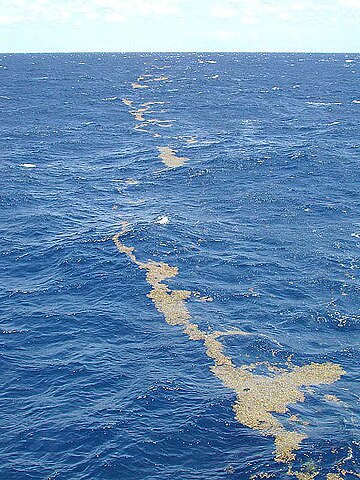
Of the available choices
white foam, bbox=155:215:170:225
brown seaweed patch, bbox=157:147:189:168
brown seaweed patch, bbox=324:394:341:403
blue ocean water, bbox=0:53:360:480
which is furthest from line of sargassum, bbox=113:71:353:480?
brown seaweed patch, bbox=157:147:189:168

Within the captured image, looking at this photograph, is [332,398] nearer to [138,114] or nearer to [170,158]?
[170,158]

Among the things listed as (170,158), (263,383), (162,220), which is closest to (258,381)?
(263,383)

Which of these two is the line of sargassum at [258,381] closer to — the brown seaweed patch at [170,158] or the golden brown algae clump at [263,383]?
the golden brown algae clump at [263,383]

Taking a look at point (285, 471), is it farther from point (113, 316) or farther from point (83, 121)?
point (83, 121)

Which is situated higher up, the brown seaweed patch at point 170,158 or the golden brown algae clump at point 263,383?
the brown seaweed patch at point 170,158

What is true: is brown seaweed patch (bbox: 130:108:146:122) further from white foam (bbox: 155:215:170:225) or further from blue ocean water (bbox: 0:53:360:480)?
white foam (bbox: 155:215:170:225)

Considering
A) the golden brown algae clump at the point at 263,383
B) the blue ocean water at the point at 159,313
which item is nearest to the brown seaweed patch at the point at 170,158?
the blue ocean water at the point at 159,313
